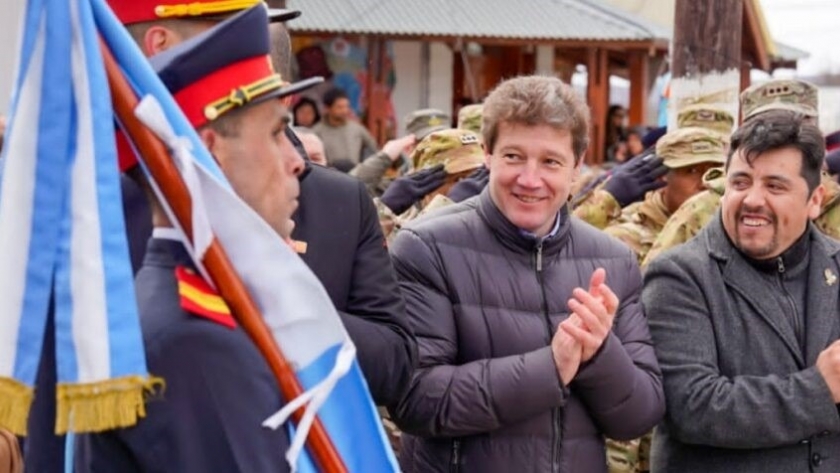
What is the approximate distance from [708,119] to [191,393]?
500 cm

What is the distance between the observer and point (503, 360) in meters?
3.63

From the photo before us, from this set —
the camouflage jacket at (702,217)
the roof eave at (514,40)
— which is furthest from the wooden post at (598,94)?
the camouflage jacket at (702,217)

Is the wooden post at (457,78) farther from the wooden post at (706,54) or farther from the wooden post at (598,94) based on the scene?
the wooden post at (706,54)

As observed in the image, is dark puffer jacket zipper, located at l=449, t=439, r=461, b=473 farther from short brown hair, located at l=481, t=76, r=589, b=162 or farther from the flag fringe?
the flag fringe

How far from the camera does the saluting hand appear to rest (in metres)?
3.49

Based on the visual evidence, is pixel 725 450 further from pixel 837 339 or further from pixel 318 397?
pixel 318 397

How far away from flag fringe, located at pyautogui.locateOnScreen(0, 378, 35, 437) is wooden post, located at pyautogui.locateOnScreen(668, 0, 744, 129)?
18.8ft

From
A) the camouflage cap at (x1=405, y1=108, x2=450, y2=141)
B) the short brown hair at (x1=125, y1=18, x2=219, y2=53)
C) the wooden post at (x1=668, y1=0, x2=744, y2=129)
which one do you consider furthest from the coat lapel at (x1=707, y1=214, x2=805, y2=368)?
the camouflage cap at (x1=405, y1=108, x2=450, y2=141)

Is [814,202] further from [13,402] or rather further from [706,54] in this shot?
[706,54]

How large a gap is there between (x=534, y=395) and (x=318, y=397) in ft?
4.84

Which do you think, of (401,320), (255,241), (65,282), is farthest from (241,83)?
(401,320)

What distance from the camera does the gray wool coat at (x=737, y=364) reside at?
3.79 m

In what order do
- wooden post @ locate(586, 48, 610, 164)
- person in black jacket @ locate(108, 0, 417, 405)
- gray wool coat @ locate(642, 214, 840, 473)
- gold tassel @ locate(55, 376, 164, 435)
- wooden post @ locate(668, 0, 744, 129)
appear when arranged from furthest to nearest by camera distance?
wooden post @ locate(586, 48, 610, 164) < wooden post @ locate(668, 0, 744, 129) < gray wool coat @ locate(642, 214, 840, 473) < person in black jacket @ locate(108, 0, 417, 405) < gold tassel @ locate(55, 376, 164, 435)

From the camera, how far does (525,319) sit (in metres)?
3.75
